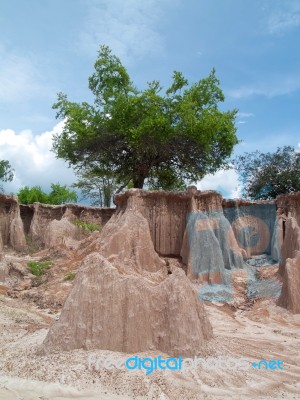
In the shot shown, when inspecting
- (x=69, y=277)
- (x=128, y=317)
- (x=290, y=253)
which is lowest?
(x=69, y=277)

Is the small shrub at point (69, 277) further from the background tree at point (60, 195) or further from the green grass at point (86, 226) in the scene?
the background tree at point (60, 195)

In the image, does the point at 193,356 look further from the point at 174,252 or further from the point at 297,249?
the point at 174,252

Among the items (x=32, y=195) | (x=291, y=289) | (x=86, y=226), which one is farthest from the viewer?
(x=32, y=195)

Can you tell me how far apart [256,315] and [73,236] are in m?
9.57

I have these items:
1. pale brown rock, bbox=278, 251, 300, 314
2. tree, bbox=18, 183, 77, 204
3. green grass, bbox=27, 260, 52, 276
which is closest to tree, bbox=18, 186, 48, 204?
tree, bbox=18, 183, 77, 204

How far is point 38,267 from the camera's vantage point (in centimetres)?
1288

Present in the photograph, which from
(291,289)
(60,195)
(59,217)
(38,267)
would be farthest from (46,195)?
(291,289)

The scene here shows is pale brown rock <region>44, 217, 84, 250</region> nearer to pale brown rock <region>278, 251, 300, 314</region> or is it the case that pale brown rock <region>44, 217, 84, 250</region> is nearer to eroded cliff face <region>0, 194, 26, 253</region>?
eroded cliff face <region>0, 194, 26, 253</region>

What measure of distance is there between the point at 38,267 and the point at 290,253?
24.4ft

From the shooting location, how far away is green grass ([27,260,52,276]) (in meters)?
12.5

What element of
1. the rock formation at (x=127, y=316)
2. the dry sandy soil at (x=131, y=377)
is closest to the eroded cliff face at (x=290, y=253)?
the dry sandy soil at (x=131, y=377)

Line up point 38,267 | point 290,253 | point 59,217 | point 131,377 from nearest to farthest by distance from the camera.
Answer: point 131,377 < point 290,253 < point 38,267 < point 59,217

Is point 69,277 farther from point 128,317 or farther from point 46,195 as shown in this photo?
point 46,195

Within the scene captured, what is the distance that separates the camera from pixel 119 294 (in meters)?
5.75
